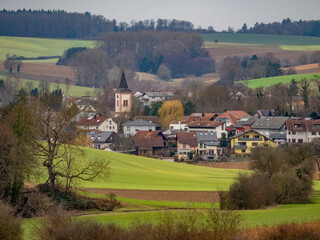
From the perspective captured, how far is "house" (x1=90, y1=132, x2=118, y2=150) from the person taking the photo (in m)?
77.4

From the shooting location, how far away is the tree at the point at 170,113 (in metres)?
90.2

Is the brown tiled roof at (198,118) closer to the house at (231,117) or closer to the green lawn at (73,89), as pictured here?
the house at (231,117)

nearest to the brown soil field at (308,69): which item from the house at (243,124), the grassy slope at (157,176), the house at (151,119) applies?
the house at (151,119)

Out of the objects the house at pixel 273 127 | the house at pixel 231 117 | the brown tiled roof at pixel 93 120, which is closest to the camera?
the house at pixel 273 127

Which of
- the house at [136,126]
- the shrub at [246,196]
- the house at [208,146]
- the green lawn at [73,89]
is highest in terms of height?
the green lawn at [73,89]

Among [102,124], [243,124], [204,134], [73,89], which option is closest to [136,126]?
[102,124]

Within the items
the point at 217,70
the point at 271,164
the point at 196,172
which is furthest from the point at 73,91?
the point at 271,164

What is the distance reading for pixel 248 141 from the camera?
75438 mm

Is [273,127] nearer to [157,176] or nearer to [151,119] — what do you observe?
[151,119]

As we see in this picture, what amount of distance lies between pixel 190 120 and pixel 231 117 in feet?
15.5

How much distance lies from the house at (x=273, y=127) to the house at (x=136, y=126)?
11670mm

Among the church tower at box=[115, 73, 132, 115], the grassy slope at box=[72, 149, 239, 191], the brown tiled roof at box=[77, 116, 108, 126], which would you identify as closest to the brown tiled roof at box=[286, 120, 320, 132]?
the grassy slope at box=[72, 149, 239, 191]

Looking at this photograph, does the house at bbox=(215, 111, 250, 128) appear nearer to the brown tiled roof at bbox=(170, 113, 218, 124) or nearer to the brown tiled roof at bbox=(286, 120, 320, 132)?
the brown tiled roof at bbox=(170, 113, 218, 124)

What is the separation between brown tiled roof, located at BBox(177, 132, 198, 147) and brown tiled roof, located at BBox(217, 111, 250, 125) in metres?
12.2
